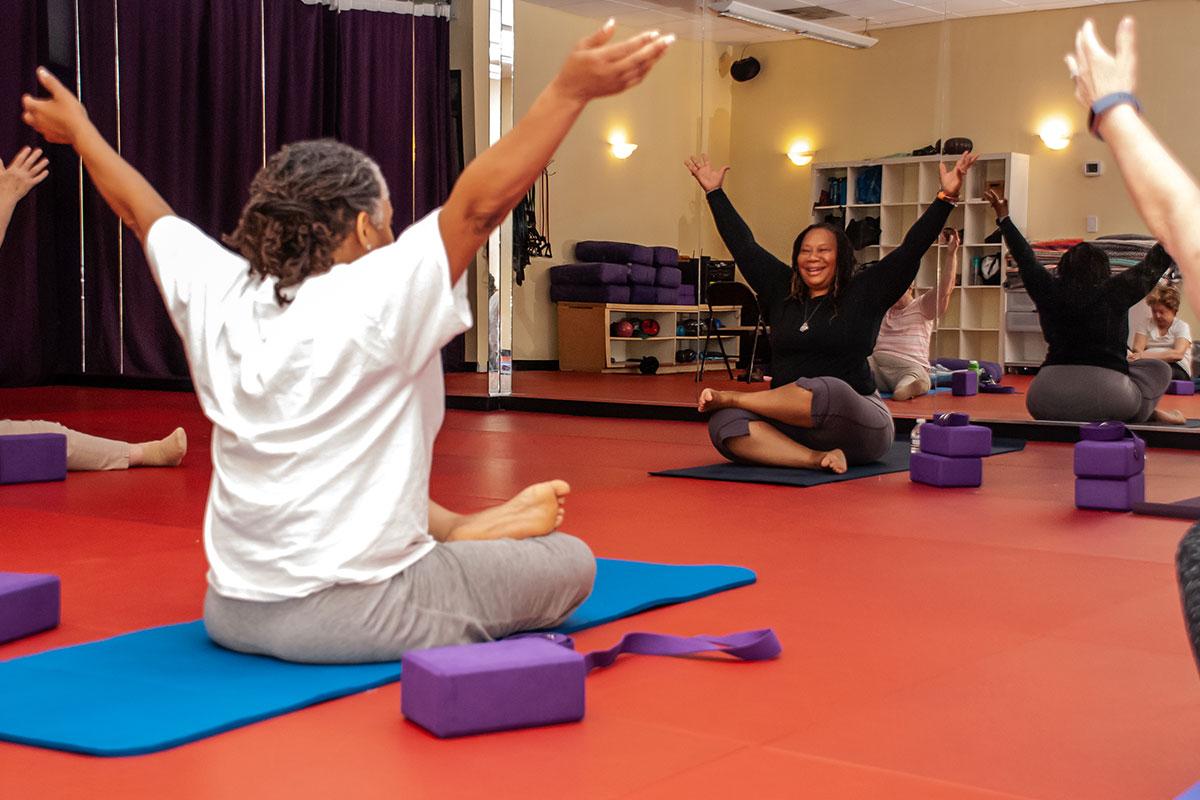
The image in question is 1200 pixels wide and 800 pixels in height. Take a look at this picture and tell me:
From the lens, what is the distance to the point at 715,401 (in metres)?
5.18

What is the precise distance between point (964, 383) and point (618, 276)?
12.9ft

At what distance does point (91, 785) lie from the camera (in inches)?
67.8

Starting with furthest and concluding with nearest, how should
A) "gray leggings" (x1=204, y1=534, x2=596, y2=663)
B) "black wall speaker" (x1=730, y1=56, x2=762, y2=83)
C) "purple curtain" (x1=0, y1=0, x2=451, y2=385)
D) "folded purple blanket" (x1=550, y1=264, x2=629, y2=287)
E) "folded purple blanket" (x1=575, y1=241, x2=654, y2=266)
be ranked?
"folded purple blanket" (x1=550, y1=264, x2=629, y2=287) → "folded purple blanket" (x1=575, y1=241, x2=654, y2=266) → "purple curtain" (x1=0, y1=0, x2=451, y2=385) → "black wall speaker" (x1=730, y1=56, x2=762, y2=83) → "gray leggings" (x1=204, y1=534, x2=596, y2=663)

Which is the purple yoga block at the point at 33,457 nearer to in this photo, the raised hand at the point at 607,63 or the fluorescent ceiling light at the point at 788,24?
the raised hand at the point at 607,63


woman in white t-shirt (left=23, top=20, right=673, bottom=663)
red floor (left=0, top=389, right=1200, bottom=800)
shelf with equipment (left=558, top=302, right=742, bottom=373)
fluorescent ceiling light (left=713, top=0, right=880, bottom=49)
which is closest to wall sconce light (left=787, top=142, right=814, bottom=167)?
fluorescent ceiling light (left=713, top=0, right=880, bottom=49)

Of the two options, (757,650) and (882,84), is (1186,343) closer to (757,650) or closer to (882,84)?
(882,84)

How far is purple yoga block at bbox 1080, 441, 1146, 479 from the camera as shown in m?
4.37

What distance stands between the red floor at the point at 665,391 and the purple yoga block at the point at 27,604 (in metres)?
5.16

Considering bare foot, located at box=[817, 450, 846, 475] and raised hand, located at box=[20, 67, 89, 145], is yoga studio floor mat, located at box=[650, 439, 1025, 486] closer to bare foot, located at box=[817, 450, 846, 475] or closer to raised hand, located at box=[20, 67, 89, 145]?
bare foot, located at box=[817, 450, 846, 475]

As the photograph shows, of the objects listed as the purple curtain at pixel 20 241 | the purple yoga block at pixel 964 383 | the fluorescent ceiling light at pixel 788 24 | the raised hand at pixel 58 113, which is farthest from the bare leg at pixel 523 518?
the purple curtain at pixel 20 241

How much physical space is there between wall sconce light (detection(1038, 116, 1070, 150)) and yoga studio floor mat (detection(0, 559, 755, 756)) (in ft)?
15.8

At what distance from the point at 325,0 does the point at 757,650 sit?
9.08 metres

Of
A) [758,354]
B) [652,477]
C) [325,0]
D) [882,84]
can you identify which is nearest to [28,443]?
[652,477]

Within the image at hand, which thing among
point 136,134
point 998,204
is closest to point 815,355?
point 998,204
